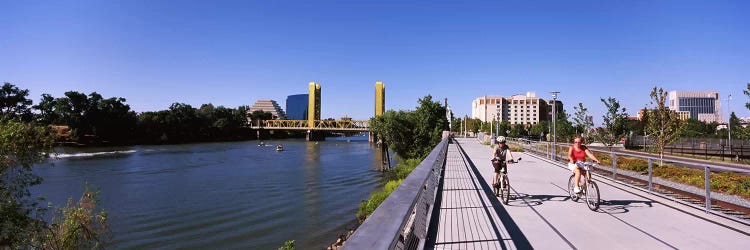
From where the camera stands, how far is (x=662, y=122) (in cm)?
2094

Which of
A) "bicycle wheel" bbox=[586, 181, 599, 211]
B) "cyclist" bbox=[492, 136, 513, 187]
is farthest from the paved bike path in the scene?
"cyclist" bbox=[492, 136, 513, 187]

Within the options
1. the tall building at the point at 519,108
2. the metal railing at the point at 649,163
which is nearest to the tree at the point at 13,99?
the metal railing at the point at 649,163

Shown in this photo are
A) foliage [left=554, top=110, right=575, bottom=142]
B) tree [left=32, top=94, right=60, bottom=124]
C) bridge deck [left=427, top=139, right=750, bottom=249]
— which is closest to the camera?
bridge deck [left=427, top=139, right=750, bottom=249]

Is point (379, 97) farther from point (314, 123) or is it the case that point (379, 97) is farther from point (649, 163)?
point (649, 163)

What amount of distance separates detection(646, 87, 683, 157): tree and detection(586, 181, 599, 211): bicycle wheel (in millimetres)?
15625

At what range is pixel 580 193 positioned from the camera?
28.3 feet

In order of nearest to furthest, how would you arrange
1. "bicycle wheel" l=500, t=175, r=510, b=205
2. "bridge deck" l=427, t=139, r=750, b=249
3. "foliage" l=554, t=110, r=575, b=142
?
"bridge deck" l=427, t=139, r=750, b=249 < "bicycle wheel" l=500, t=175, r=510, b=205 < "foliage" l=554, t=110, r=575, b=142

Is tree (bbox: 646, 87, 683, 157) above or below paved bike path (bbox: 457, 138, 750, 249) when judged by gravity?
above

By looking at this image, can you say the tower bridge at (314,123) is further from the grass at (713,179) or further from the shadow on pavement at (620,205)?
the shadow on pavement at (620,205)

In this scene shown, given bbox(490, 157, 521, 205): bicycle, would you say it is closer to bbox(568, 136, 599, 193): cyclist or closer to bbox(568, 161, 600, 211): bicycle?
bbox(568, 136, 599, 193): cyclist

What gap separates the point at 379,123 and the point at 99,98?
6729cm

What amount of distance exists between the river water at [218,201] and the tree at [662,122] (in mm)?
15387

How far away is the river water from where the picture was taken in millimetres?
18000

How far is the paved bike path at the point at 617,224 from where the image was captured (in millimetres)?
5590
